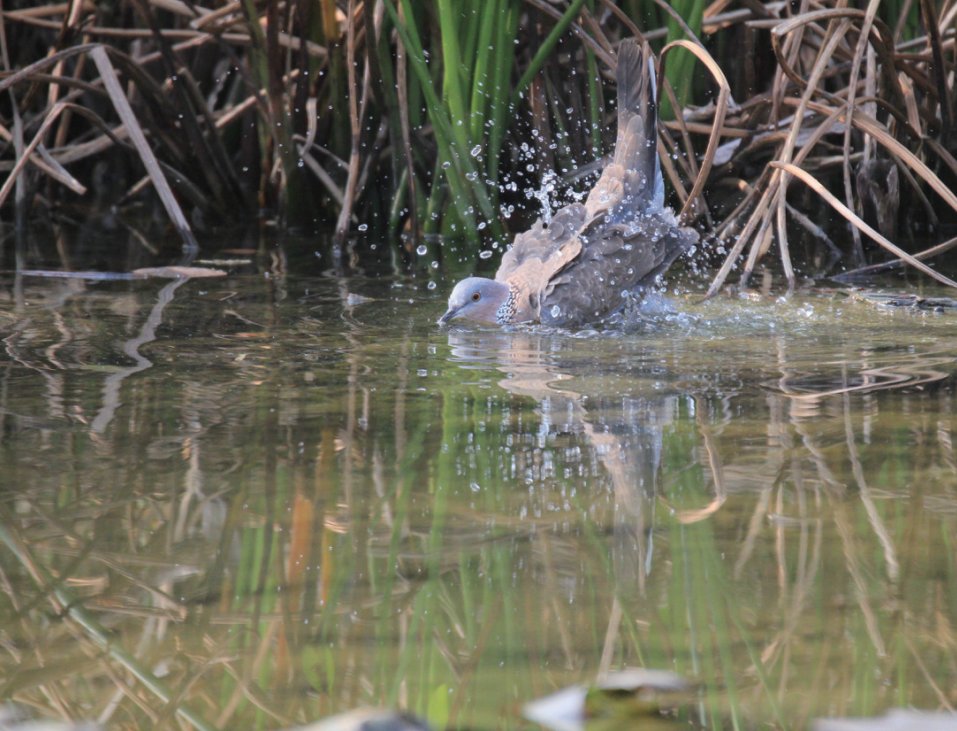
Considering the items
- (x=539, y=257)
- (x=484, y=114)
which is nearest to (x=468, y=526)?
(x=539, y=257)

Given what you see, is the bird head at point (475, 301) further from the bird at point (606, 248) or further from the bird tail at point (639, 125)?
the bird tail at point (639, 125)

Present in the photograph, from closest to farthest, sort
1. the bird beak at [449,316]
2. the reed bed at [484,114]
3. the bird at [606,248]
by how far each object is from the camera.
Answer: the bird beak at [449,316] < the bird at [606,248] < the reed bed at [484,114]

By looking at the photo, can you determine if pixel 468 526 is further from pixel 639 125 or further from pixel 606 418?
pixel 639 125

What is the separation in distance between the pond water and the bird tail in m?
1.20

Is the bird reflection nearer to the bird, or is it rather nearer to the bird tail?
the bird

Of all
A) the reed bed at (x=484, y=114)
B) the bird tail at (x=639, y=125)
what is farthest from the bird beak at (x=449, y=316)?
the reed bed at (x=484, y=114)

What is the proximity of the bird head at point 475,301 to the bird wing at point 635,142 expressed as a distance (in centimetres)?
58

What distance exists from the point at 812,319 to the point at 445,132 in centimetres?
197

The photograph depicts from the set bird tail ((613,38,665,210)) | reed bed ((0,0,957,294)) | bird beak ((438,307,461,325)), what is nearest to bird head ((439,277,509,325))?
bird beak ((438,307,461,325))

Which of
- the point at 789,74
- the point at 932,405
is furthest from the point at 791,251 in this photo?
the point at 932,405

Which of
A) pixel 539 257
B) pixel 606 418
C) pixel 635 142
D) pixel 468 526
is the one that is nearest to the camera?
pixel 468 526

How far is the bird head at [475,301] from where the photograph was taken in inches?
169

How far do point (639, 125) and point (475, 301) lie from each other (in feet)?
3.39

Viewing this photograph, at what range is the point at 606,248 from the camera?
464 cm
